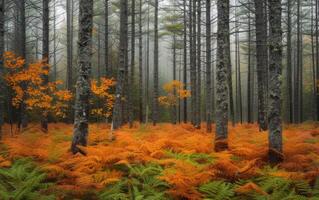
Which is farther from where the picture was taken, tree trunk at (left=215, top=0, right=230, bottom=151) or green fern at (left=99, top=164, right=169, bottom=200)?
tree trunk at (left=215, top=0, right=230, bottom=151)

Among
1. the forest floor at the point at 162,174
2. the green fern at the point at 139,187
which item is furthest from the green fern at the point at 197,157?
the green fern at the point at 139,187

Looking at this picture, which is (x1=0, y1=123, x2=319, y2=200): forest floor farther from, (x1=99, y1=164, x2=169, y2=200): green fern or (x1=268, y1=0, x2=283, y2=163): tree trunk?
(x1=268, y1=0, x2=283, y2=163): tree trunk

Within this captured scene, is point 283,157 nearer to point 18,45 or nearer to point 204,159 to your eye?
point 204,159

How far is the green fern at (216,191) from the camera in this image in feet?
17.5

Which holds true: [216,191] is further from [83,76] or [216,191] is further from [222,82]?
A: [83,76]

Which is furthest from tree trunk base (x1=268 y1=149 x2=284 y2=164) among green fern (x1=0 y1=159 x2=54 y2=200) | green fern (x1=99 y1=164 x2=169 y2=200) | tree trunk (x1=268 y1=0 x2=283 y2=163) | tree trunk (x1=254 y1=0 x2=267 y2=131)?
tree trunk (x1=254 y1=0 x2=267 y2=131)

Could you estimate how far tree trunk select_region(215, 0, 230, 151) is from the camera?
891cm

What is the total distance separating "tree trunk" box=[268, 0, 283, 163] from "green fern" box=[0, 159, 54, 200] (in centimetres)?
509

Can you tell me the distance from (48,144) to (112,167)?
326cm

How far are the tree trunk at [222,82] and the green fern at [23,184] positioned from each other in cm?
484

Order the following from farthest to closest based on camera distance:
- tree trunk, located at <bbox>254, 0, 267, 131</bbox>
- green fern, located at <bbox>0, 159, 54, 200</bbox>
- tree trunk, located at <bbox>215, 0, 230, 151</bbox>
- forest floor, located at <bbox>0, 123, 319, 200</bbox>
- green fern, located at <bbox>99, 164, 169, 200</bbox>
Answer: tree trunk, located at <bbox>254, 0, 267, 131</bbox>
tree trunk, located at <bbox>215, 0, 230, 151</bbox>
forest floor, located at <bbox>0, 123, 319, 200</bbox>
green fern, located at <bbox>99, 164, 169, 200</bbox>
green fern, located at <bbox>0, 159, 54, 200</bbox>

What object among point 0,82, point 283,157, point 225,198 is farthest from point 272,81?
point 0,82

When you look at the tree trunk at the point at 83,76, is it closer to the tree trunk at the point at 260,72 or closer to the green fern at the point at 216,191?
the green fern at the point at 216,191

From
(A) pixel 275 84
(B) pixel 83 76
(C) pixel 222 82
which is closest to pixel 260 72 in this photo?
(C) pixel 222 82
